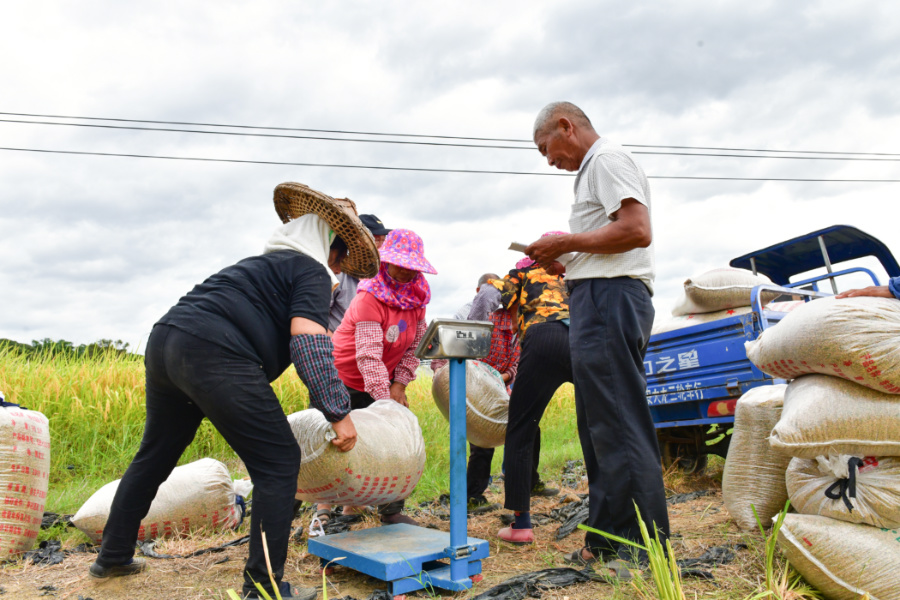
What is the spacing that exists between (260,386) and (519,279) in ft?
5.44

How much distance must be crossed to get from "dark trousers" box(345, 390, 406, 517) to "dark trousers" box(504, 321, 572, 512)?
0.72 m

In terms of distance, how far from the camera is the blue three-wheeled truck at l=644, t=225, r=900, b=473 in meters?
4.02

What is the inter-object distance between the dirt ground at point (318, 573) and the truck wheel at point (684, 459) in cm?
135

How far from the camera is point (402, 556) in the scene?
241 cm

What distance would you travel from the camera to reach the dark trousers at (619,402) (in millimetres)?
2422

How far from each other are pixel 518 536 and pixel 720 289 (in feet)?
7.64

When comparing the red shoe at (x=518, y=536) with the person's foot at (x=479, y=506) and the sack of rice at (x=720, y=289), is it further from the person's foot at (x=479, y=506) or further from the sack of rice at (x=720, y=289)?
the sack of rice at (x=720, y=289)

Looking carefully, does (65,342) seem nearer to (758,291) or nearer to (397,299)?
(397,299)

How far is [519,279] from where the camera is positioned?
3500mm

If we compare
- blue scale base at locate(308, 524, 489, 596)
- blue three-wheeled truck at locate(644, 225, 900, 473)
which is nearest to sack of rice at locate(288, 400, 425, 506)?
blue scale base at locate(308, 524, 489, 596)

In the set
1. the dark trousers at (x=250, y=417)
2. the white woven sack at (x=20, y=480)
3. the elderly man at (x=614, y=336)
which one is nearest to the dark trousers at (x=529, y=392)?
the elderly man at (x=614, y=336)

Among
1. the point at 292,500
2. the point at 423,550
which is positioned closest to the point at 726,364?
the point at 423,550

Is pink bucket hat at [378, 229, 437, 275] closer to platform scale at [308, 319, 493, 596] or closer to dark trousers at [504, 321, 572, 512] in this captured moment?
dark trousers at [504, 321, 572, 512]

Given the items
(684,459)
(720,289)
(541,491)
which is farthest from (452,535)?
(684,459)
